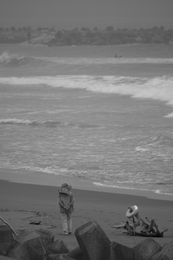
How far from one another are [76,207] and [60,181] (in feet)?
Answer: 7.25

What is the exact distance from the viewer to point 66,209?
24.2 feet

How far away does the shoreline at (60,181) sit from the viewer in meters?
10.3

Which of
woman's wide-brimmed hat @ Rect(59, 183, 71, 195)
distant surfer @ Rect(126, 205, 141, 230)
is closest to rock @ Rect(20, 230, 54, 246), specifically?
distant surfer @ Rect(126, 205, 141, 230)

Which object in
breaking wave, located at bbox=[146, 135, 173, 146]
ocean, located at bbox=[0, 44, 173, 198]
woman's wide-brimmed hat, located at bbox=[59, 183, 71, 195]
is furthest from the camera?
breaking wave, located at bbox=[146, 135, 173, 146]

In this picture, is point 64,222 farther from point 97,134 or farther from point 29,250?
point 97,134

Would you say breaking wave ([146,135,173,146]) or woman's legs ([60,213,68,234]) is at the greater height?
breaking wave ([146,135,173,146])

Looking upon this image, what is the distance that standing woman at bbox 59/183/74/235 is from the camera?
7262 millimetres

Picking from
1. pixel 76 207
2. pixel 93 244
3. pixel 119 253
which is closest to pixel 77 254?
pixel 93 244

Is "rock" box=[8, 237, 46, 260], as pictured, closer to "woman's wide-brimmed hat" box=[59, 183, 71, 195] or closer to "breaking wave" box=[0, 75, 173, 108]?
"woman's wide-brimmed hat" box=[59, 183, 71, 195]

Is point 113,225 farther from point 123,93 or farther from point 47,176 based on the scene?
point 123,93

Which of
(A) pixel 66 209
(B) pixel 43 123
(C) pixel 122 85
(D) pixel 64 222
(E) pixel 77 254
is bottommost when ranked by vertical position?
(E) pixel 77 254

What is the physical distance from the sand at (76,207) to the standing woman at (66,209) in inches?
4.0

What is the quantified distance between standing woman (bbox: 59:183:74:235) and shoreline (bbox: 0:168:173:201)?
2.74m

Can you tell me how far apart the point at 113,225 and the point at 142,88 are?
24.9m
